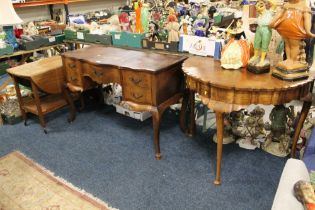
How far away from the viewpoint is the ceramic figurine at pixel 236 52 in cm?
169

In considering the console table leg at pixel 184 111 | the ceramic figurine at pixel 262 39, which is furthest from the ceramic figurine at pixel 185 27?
the ceramic figurine at pixel 262 39

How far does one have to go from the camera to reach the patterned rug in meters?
1.76

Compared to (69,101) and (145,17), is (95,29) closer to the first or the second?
(145,17)

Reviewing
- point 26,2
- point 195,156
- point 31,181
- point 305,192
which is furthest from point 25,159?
point 26,2

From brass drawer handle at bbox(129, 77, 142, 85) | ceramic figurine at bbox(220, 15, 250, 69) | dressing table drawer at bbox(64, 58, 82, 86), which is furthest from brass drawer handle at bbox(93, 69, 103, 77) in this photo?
ceramic figurine at bbox(220, 15, 250, 69)

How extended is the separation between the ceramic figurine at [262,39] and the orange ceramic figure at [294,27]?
0.34ft

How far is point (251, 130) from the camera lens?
2232mm

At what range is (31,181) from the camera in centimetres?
198

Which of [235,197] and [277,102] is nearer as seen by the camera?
[277,102]

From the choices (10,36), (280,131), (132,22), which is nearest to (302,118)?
(280,131)

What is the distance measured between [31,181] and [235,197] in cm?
134

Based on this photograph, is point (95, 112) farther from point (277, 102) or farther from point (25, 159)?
point (277, 102)

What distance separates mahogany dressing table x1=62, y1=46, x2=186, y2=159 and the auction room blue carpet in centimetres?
23

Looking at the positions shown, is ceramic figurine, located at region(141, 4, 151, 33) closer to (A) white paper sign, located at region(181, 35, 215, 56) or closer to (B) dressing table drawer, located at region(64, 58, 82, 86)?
(A) white paper sign, located at region(181, 35, 215, 56)
